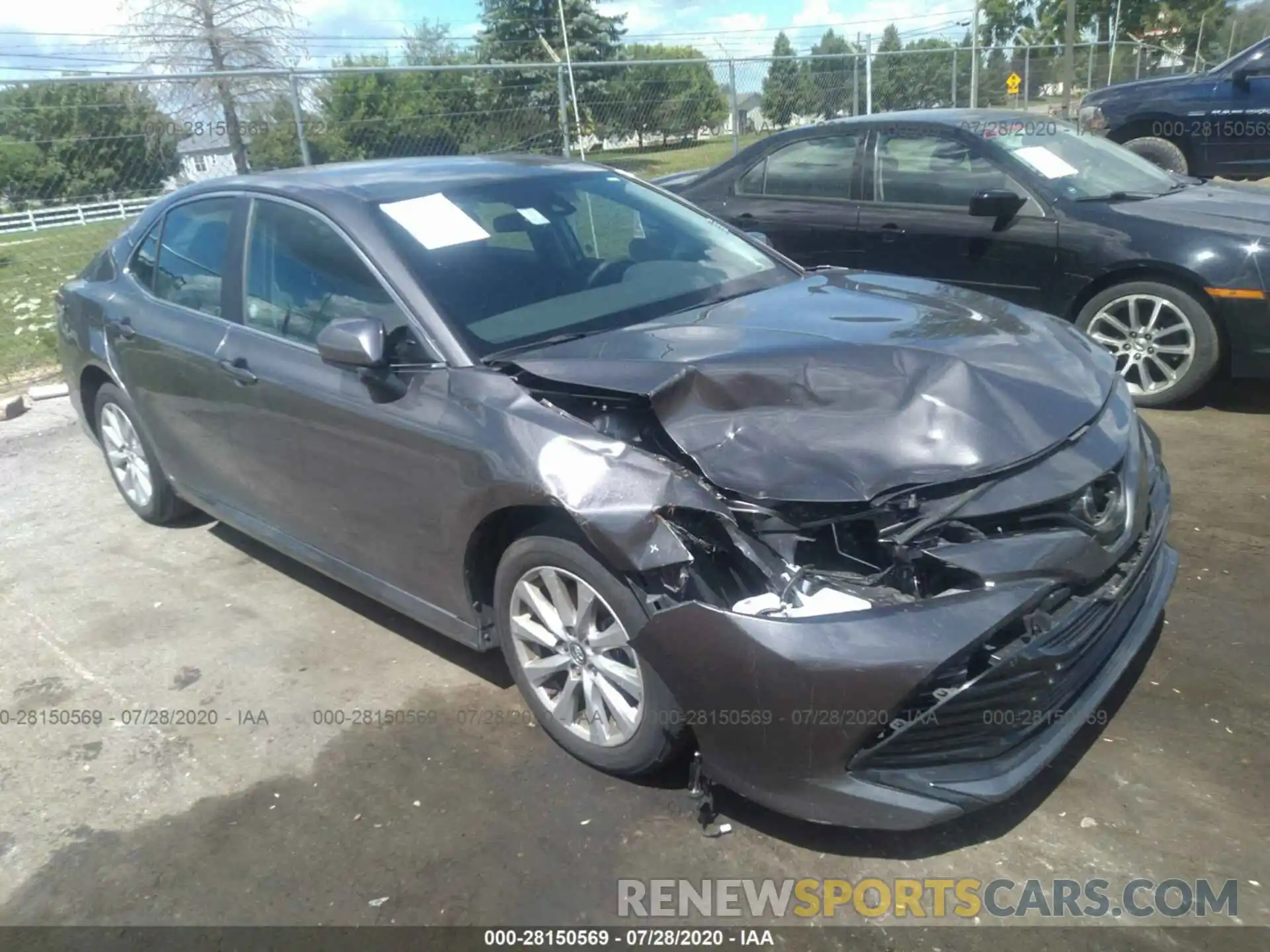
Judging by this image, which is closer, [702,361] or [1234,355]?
[702,361]

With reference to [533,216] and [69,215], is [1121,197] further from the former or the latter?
[69,215]

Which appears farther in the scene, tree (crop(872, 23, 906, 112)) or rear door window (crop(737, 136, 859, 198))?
tree (crop(872, 23, 906, 112))

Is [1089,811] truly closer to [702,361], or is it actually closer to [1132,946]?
[1132,946]

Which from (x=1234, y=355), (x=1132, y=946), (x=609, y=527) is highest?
(x=609, y=527)

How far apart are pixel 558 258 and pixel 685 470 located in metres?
1.37

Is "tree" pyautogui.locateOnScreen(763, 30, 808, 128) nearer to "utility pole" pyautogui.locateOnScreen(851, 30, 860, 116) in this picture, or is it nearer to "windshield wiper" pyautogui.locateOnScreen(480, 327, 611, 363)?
"utility pole" pyautogui.locateOnScreen(851, 30, 860, 116)

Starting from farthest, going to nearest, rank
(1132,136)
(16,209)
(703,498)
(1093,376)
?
(1132,136), (16,209), (1093,376), (703,498)

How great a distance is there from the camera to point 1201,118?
38.9 ft

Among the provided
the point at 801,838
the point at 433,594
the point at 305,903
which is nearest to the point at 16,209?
the point at 433,594

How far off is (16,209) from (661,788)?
1075 cm

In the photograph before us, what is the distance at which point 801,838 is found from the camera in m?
2.81

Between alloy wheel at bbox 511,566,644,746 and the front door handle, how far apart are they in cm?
151

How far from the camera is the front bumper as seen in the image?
2.42 meters

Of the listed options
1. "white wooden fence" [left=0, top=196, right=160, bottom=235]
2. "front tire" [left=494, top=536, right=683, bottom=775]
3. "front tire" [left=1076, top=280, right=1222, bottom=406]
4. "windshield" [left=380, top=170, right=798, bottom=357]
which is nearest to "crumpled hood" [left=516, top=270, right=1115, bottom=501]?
"windshield" [left=380, top=170, right=798, bottom=357]
